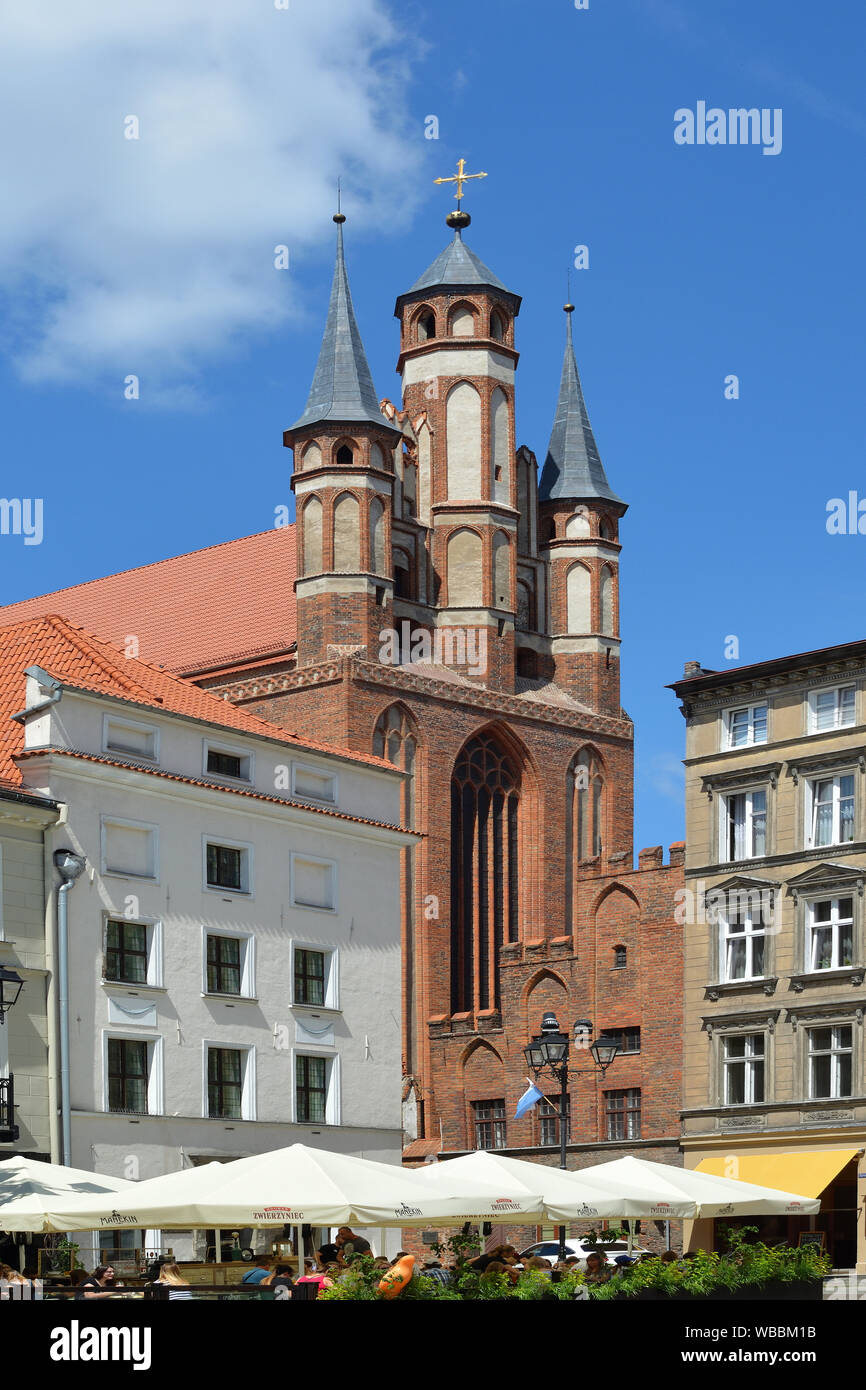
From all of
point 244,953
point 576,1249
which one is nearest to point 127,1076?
point 244,953

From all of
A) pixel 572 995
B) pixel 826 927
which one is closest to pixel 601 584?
pixel 572 995

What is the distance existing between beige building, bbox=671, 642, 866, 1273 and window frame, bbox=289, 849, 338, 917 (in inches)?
396

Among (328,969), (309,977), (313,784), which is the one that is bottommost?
(309,977)

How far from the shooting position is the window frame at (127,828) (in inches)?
1265

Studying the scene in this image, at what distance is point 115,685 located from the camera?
35156mm

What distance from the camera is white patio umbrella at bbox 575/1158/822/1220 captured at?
79.5 feet

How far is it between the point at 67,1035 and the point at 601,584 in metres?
34.9

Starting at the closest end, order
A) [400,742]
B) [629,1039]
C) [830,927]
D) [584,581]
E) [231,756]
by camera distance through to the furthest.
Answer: [231,756] < [830,927] < [629,1039] < [400,742] < [584,581]

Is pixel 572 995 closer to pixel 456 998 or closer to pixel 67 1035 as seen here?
pixel 456 998

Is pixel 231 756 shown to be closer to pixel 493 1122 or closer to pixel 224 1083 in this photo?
pixel 224 1083

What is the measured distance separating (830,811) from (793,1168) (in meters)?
7.06

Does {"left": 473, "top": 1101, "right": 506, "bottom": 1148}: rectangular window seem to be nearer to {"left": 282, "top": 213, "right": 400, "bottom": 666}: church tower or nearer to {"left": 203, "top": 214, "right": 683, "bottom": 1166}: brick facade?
{"left": 203, "top": 214, "right": 683, "bottom": 1166}: brick facade

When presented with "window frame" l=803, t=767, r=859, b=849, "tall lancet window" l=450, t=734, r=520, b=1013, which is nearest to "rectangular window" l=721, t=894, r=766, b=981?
"window frame" l=803, t=767, r=859, b=849

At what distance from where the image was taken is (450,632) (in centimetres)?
5966
